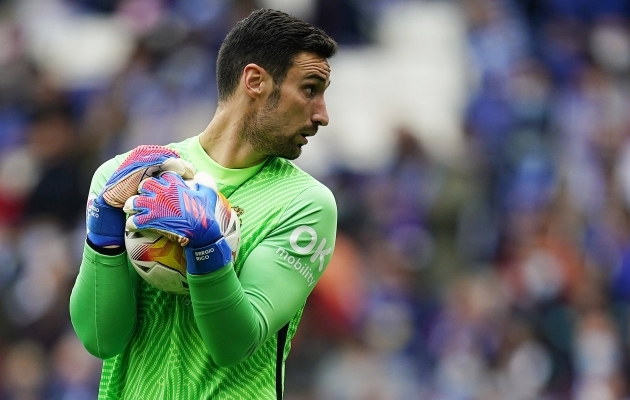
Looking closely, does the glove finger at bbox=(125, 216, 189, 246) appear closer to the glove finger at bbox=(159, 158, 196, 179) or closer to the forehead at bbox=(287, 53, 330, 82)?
the glove finger at bbox=(159, 158, 196, 179)

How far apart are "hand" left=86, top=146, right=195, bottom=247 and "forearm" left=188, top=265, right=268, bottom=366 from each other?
0.91 feet

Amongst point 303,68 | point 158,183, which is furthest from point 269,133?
point 158,183

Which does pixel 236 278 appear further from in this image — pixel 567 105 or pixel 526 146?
pixel 567 105

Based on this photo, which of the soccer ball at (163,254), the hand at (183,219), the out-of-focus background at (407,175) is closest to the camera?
the hand at (183,219)

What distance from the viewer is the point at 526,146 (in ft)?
35.7

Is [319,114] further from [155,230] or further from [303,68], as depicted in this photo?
[155,230]

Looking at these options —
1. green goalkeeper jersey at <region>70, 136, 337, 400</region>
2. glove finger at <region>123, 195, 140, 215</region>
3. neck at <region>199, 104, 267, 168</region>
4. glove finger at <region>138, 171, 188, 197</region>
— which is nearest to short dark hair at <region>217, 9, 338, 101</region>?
neck at <region>199, 104, 267, 168</region>

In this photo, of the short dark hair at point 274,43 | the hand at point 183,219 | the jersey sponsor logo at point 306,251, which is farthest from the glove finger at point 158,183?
the short dark hair at point 274,43

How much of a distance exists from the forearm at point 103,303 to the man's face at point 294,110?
0.61 metres

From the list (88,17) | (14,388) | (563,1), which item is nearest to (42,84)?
(88,17)

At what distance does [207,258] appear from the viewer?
3.17 meters

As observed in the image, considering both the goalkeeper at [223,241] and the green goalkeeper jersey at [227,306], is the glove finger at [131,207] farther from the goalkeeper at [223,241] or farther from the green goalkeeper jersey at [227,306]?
the green goalkeeper jersey at [227,306]

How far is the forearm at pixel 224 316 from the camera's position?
321cm

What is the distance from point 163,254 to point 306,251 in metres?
0.48
